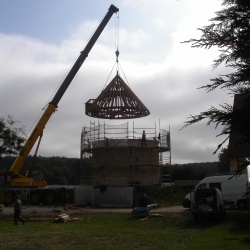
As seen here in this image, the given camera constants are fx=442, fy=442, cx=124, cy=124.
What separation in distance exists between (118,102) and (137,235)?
2053 centimetres

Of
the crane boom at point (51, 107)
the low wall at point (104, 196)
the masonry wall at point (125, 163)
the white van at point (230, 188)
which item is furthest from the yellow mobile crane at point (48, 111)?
the white van at point (230, 188)

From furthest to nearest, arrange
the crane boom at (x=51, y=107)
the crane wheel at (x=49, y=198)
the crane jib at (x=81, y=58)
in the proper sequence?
the crane wheel at (x=49, y=198) < the crane jib at (x=81, y=58) < the crane boom at (x=51, y=107)

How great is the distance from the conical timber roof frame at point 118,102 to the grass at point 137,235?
45.9 feet

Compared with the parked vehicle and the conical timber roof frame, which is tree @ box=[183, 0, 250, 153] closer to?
the parked vehicle

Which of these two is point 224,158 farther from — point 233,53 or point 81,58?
point 81,58

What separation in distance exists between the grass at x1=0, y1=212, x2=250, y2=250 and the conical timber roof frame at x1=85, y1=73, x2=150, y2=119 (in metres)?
14.0

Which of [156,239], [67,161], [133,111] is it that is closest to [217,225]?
[156,239]

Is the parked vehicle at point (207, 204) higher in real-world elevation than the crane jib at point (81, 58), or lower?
lower

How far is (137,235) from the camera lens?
17.2 m

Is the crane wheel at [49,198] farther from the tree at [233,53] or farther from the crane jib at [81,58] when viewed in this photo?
the tree at [233,53]

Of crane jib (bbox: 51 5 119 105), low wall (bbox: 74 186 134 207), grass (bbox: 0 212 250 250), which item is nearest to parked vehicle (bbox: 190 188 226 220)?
grass (bbox: 0 212 250 250)

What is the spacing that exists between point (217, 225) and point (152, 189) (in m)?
18.6

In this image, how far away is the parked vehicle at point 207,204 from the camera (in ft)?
70.2

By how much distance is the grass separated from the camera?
1405 cm
